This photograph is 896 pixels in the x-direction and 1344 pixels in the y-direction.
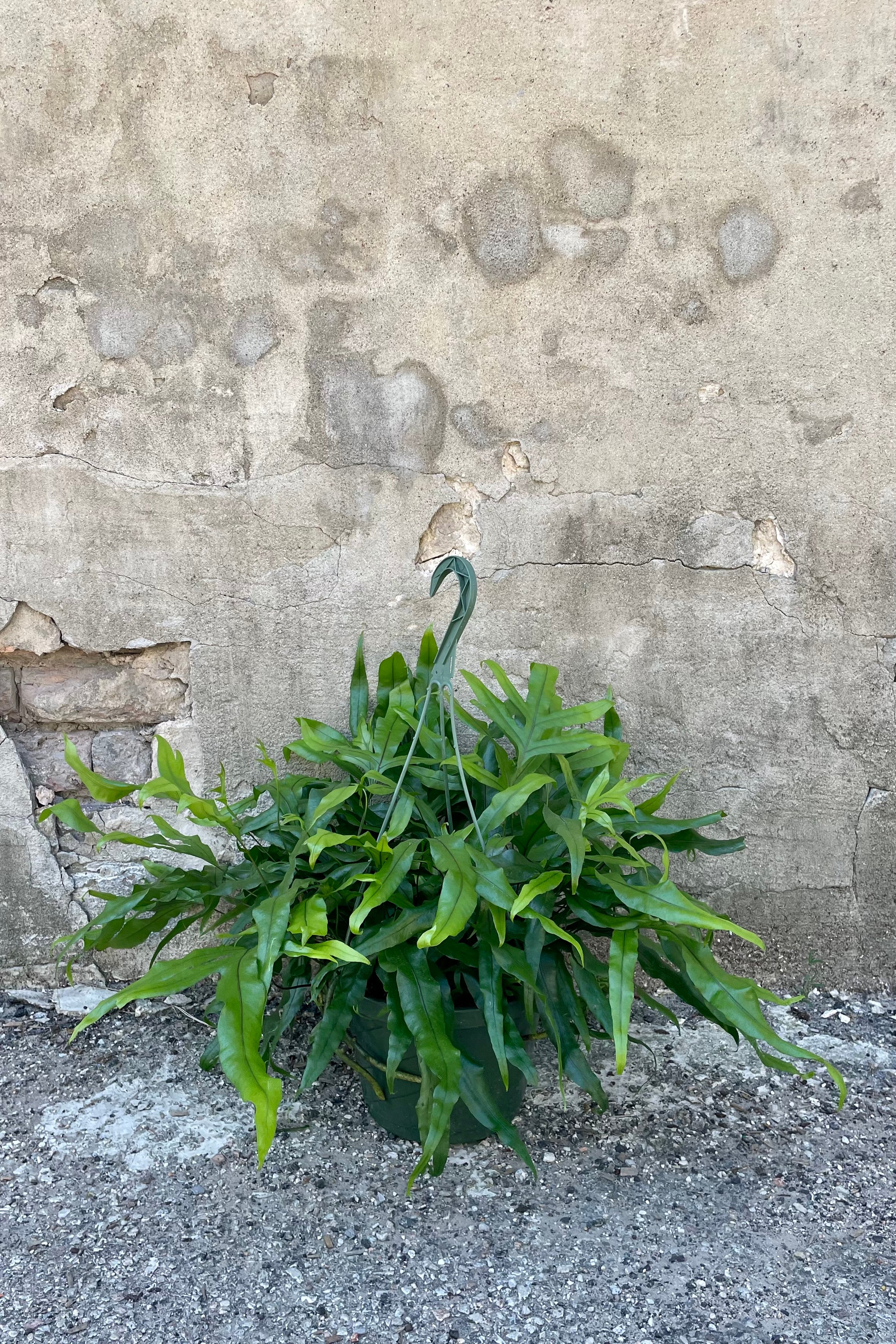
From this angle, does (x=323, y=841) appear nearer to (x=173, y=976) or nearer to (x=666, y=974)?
(x=173, y=976)

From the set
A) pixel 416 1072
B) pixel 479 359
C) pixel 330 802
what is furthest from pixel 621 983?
pixel 479 359

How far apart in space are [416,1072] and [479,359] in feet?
4.75

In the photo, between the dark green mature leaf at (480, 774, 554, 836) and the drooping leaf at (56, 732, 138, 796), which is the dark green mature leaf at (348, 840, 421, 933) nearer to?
the dark green mature leaf at (480, 774, 554, 836)

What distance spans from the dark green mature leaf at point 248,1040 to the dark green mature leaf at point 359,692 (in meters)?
0.61

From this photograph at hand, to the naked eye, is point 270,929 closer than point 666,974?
Yes

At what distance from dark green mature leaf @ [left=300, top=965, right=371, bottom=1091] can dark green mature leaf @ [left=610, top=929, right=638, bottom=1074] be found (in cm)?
43

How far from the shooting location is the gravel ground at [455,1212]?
4.48 ft

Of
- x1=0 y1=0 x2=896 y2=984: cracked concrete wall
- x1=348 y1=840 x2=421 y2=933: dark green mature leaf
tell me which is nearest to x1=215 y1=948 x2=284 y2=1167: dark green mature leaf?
x1=348 y1=840 x2=421 y2=933: dark green mature leaf

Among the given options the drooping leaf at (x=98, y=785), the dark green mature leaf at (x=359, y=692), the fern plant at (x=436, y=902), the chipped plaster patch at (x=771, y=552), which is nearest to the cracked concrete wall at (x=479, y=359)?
the chipped plaster patch at (x=771, y=552)

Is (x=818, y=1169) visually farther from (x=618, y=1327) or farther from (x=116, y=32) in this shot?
(x=116, y=32)

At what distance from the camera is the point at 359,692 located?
1.94 meters

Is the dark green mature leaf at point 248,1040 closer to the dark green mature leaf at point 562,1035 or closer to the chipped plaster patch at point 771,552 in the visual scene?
the dark green mature leaf at point 562,1035

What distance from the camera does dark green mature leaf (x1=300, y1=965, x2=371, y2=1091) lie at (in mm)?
1528

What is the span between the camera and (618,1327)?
1341mm
